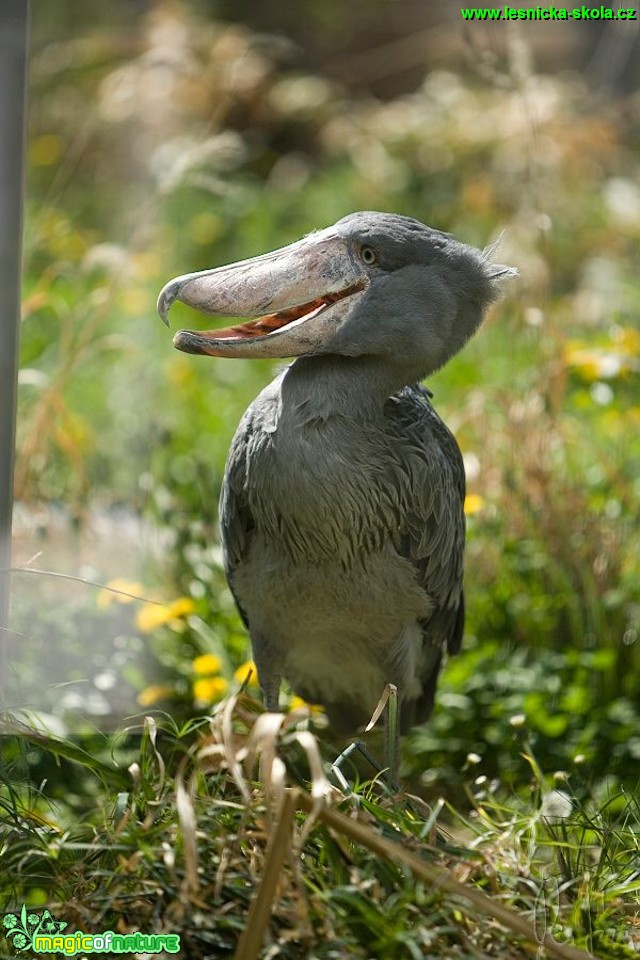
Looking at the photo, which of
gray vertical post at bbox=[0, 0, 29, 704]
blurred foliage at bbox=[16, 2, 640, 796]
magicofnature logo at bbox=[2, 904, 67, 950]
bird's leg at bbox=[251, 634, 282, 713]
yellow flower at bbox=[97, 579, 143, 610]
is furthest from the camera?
blurred foliage at bbox=[16, 2, 640, 796]

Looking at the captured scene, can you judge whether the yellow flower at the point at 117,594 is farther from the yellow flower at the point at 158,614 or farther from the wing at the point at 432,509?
the wing at the point at 432,509

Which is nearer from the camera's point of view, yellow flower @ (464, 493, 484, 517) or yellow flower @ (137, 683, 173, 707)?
yellow flower @ (137, 683, 173, 707)

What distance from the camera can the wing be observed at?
238 centimetres

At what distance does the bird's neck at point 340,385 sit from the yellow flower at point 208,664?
1053 mm

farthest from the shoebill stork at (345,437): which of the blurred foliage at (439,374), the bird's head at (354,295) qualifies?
the blurred foliage at (439,374)

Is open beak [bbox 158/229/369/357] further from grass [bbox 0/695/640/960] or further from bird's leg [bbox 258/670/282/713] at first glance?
bird's leg [bbox 258/670/282/713]

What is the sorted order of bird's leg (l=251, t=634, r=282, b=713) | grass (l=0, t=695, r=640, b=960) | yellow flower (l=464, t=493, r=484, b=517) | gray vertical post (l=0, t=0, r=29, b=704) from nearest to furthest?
grass (l=0, t=695, r=640, b=960) < gray vertical post (l=0, t=0, r=29, b=704) < bird's leg (l=251, t=634, r=282, b=713) < yellow flower (l=464, t=493, r=484, b=517)

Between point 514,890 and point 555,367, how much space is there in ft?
7.03

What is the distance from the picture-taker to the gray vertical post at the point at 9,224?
1.82 meters

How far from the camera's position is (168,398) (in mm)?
4555

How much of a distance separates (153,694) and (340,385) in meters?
1.23

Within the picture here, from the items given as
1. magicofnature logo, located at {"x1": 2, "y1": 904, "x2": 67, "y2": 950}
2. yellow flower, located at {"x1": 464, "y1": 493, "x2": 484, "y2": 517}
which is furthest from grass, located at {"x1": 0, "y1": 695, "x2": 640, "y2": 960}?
yellow flower, located at {"x1": 464, "y1": 493, "x2": 484, "y2": 517}

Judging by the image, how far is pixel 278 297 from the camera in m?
2.11

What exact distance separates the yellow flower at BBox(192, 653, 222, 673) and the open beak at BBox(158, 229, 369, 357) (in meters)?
1.17
